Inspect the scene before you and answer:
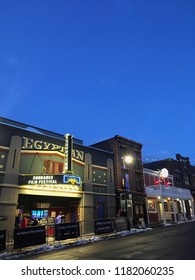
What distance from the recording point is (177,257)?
8.59 meters

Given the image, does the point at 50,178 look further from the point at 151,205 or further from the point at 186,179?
the point at 186,179

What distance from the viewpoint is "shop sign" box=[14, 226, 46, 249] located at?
13.7 meters

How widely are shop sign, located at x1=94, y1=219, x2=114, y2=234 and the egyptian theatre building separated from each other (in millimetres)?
2855

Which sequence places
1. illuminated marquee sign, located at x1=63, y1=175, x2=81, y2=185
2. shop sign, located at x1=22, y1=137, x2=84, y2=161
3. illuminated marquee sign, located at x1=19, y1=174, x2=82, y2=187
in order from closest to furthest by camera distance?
illuminated marquee sign, located at x1=19, y1=174, x2=82, y2=187, illuminated marquee sign, located at x1=63, y1=175, x2=81, y2=185, shop sign, located at x1=22, y1=137, x2=84, y2=161

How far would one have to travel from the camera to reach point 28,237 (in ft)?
46.8

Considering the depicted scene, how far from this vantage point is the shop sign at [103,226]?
19.1 meters

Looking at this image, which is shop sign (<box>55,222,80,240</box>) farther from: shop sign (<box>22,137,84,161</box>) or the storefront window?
the storefront window

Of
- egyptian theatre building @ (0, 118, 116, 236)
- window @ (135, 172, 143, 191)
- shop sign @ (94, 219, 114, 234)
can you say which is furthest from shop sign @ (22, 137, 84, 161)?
window @ (135, 172, 143, 191)

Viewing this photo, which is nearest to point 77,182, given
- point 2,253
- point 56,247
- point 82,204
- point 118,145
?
point 82,204

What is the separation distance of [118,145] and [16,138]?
48.0 ft

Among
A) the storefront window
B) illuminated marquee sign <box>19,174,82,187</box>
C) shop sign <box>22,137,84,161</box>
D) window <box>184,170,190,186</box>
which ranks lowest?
the storefront window

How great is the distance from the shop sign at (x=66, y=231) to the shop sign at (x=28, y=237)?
120 cm

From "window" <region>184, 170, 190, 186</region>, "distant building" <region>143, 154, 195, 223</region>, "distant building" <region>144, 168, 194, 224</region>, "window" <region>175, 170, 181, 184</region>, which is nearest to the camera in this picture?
"distant building" <region>144, 168, 194, 224</region>
